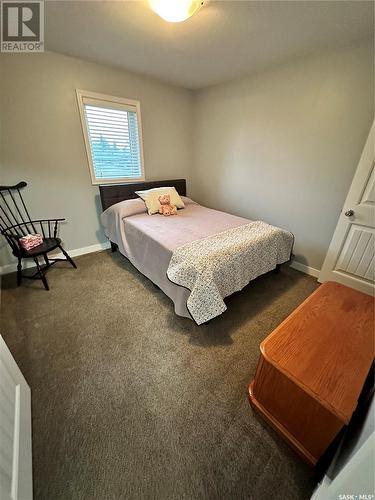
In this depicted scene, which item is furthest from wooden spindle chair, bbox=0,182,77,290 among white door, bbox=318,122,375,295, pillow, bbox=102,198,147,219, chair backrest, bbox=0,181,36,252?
white door, bbox=318,122,375,295

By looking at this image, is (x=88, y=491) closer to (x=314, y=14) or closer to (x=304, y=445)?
(x=304, y=445)

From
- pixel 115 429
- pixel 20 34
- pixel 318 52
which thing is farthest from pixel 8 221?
pixel 318 52

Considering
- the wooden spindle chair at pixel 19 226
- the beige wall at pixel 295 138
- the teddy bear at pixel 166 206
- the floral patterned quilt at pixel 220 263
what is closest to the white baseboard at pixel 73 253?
the wooden spindle chair at pixel 19 226

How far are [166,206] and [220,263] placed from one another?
1442 millimetres

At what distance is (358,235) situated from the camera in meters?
2.00

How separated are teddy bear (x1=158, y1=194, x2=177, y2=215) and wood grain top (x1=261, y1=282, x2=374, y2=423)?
1.95 metres

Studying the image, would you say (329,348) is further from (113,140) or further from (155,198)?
(113,140)

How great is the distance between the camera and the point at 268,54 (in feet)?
6.79

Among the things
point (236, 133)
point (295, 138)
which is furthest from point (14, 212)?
point (295, 138)

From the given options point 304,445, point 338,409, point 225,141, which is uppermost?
point 225,141

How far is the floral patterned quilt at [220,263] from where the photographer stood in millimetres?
1520

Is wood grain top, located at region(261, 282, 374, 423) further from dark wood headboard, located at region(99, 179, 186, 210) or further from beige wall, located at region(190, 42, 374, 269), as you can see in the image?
dark wood headboard, located at region(99, 179, 186, 210)

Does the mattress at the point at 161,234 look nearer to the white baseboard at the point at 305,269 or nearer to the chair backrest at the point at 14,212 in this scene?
the chair backrest at the point at 14,212

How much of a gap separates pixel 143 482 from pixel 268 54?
11.5 ft
